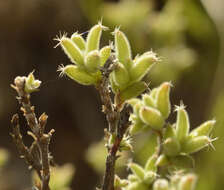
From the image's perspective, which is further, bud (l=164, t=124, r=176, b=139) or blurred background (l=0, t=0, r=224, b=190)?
blurred background (l=0, t=0, r=224, b=190)

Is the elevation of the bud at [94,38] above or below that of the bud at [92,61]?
above

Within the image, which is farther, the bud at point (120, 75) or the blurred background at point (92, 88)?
the blurred background at point (92, 88)

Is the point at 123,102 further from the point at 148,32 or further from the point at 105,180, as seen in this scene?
the point at 148,32

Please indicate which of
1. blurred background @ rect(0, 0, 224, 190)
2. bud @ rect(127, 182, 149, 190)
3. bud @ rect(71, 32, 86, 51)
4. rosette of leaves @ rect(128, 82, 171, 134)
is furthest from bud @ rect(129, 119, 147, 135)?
blurred background @ rect(0, 0, 224, 190)

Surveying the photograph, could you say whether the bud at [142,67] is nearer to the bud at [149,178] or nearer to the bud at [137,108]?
the bud at [137,108]

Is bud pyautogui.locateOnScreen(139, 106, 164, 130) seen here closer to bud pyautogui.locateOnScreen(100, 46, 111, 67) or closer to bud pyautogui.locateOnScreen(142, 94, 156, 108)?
bud pyautogui.locateOnScreen(142, 94, 156, 108)

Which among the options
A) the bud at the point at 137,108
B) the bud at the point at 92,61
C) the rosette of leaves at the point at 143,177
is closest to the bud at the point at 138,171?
the rosette of leaves at the point at 143,177
